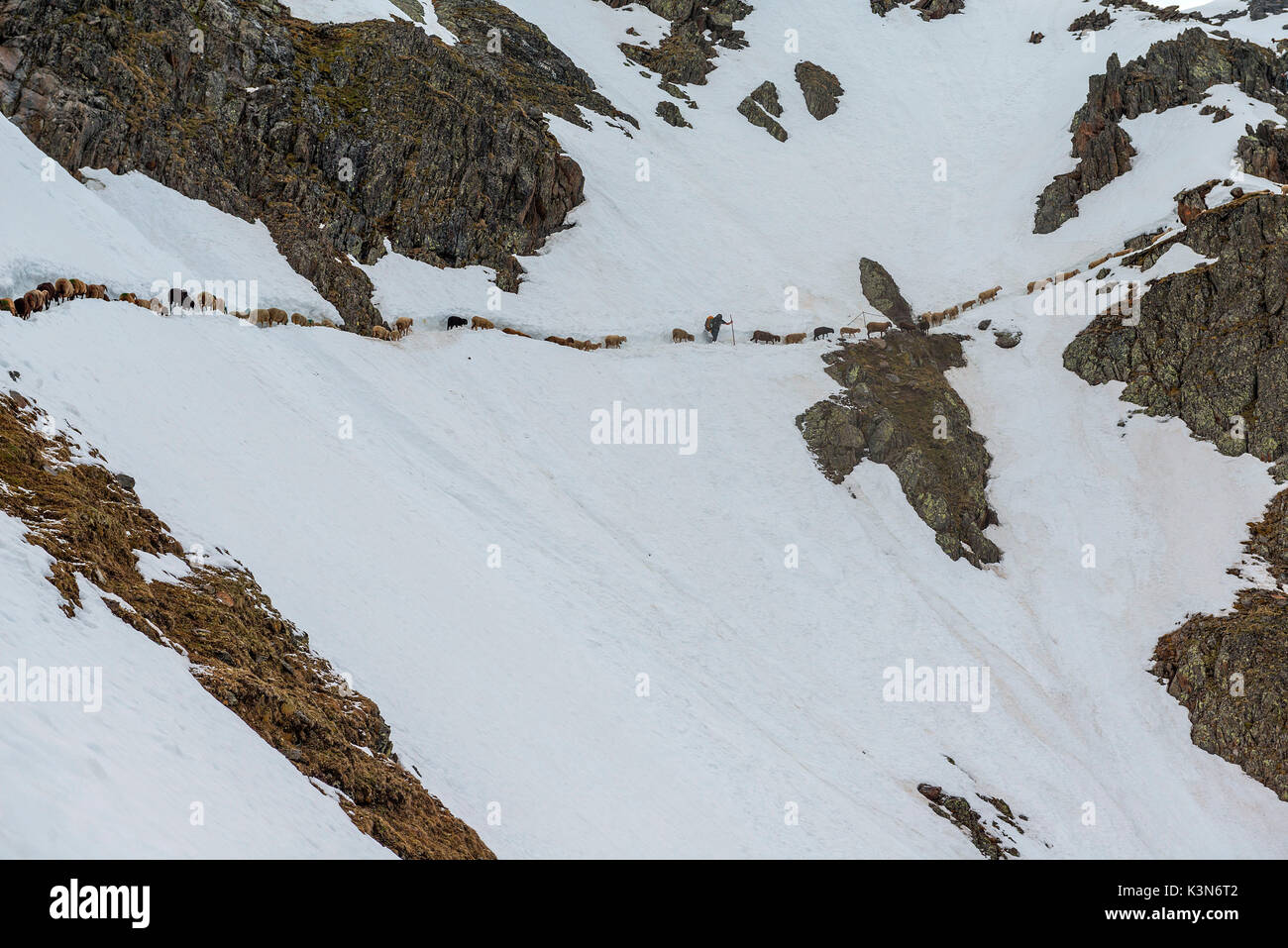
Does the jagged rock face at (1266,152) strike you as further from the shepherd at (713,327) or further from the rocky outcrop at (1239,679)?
the shepherd at (713,327)

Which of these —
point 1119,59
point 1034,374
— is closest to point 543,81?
point 1034,374

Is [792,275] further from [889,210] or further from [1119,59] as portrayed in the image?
[1119,59]

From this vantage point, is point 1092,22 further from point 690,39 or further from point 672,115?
point 672,115

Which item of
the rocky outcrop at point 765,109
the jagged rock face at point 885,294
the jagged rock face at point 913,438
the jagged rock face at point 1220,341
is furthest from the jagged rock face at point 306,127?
the jagged rock face at point 1220,341

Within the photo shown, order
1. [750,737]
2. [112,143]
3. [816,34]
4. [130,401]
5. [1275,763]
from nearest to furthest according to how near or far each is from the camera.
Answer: [130,401] → [750,737] → [1275,763] → [112,143] → [816,34]

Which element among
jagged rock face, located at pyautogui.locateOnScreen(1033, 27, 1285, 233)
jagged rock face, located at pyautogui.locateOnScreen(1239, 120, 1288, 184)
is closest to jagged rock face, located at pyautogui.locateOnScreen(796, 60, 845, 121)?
jagged rock face, located at pyautogui.locateOnScreen(1033, 27, 1285, 233)

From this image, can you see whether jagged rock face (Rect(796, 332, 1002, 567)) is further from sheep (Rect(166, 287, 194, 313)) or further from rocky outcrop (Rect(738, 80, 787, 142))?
rocky outcrop (Rect(738, 80, 787, 142))
